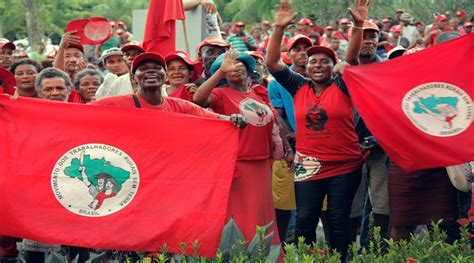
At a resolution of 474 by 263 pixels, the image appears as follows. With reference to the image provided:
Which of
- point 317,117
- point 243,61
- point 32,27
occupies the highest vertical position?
point 243,61

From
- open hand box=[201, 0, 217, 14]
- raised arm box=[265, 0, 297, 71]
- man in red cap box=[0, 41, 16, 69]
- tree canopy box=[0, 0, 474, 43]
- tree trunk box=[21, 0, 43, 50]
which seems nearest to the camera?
raised arm box=[265, 0, 297, 71]

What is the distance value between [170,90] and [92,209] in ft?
7.03

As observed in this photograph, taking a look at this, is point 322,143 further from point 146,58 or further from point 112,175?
point 112,175

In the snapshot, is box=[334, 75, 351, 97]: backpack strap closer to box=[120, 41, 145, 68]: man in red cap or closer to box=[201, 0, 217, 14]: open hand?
box=[120, 41, 145, 68]: man in red cap

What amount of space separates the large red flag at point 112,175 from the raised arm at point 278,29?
1.20 meters

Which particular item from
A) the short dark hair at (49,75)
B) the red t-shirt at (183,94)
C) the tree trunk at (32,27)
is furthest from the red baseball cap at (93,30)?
the tree trunk at (32,27)

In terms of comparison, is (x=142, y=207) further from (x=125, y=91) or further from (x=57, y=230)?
(x=125, y=91)

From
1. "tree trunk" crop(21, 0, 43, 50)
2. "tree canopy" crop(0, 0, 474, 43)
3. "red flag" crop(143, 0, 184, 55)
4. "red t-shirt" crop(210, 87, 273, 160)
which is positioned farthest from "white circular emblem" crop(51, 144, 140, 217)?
"tree trunk" crop(21, 0, 43, 50)

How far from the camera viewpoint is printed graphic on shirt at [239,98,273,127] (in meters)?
8.73

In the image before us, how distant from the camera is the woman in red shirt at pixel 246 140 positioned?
28.3ft

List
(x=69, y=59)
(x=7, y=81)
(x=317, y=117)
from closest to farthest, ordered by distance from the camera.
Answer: (x=317, y=117), (x=7, y=81), (x=69, y=59)

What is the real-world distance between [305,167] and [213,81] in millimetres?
1131

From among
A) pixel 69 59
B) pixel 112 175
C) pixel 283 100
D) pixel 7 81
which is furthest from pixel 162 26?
pixel 112 175

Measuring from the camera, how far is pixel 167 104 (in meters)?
8.09
